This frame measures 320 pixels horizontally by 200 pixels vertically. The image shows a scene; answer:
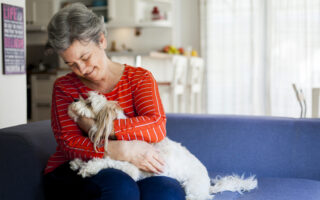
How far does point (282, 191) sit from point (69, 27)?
1.18 m

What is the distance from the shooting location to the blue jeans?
1.43m

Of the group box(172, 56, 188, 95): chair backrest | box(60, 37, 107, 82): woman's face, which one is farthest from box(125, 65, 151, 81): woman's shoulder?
box(172, 56, 188, 95): chair backrest

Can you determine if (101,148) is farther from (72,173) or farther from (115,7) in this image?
(115,7)

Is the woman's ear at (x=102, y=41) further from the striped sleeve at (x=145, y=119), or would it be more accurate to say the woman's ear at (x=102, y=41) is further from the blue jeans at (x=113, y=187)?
the blue jeans at (x=113, y=187)

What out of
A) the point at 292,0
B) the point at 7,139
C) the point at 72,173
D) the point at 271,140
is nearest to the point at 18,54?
the point at 7,139

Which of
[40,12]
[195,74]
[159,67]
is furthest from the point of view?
[40,12]

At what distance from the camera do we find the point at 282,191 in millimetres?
1838

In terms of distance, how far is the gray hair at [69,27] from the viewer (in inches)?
65.3

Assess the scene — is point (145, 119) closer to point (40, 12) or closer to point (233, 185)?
point (233, 185)

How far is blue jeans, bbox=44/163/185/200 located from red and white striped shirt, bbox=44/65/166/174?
3.9 inches

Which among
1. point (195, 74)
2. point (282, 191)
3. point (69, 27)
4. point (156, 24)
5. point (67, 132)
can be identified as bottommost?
point (282, 191)

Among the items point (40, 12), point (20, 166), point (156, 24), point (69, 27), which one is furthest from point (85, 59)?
point (40, 12)

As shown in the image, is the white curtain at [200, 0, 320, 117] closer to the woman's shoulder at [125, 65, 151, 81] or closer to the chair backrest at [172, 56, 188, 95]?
the chair backrest at [172, 56, 188, 95]

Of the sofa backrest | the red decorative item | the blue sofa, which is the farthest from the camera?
the red decorative item
